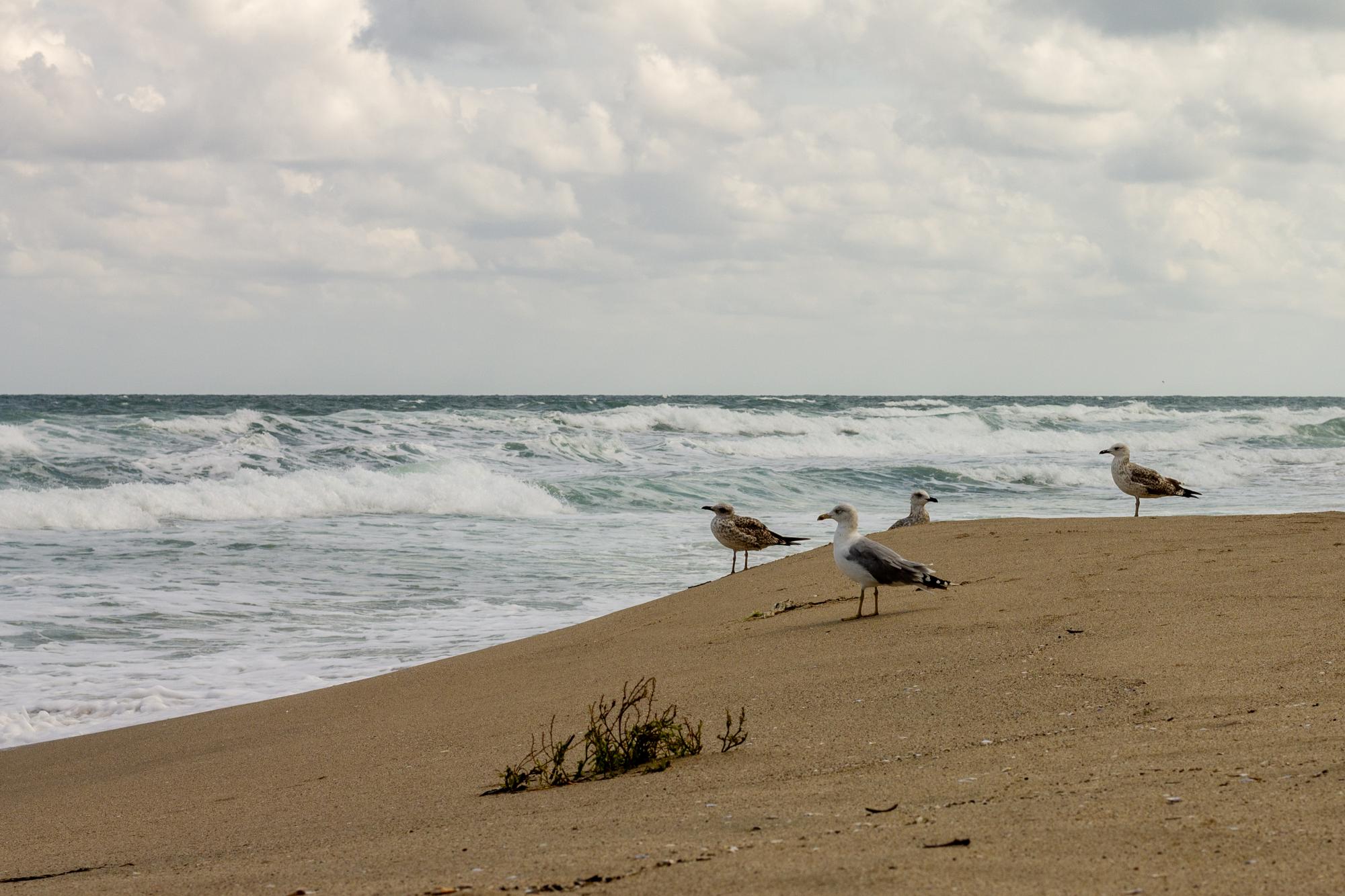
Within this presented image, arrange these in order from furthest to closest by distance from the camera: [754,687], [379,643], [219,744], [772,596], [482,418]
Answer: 1. [482,418]
2. [379,643]
3. [772,596]
4. [219,744]
5. [754,687]

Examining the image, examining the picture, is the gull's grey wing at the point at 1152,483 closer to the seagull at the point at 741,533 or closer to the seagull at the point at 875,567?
the seagull at the point at 741,533


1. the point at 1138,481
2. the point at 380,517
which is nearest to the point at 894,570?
the point at 1138,481

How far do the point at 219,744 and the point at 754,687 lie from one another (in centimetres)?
266

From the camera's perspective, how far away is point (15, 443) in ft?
83.7

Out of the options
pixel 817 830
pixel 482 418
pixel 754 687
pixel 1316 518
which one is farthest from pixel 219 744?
pixel 482 418

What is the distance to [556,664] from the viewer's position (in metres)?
6.79

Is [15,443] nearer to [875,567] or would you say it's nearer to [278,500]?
[278,500]

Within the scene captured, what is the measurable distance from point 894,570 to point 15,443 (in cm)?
2465

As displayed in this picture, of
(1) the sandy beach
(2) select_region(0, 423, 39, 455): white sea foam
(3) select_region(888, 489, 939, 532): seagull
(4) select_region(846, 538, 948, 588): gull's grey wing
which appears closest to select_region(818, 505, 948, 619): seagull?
(4) select_region(846, 538, 948, 588): gull's grey wing

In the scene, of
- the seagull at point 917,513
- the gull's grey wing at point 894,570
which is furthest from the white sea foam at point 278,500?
the gull's grey wing at point 894,570

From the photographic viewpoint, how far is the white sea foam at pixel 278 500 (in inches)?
643

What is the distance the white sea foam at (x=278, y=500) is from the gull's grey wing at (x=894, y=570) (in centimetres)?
1227

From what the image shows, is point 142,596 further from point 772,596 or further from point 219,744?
point 772,596

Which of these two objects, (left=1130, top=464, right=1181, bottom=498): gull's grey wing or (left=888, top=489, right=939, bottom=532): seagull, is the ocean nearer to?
(left=888, top=489, right=939, bottom=532): seagull
